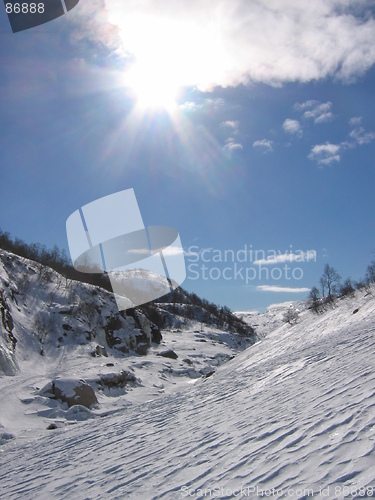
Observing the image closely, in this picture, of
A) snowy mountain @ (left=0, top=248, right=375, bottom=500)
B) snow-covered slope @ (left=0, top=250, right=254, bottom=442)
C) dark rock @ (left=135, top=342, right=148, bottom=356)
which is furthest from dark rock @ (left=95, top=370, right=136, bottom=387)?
dark rock @ (left=135, top=342, right=148, bottom=356)

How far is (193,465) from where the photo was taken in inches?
191

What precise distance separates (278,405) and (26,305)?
975 inches

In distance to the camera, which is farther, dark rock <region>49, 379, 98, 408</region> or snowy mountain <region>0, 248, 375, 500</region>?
dark rock <region>49, 379, 98, 408</region>

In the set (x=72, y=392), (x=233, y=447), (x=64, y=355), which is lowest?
(x=72, y=392)

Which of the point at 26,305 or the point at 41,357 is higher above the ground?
the point at 26,305

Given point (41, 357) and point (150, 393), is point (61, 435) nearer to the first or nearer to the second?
point (150, 393)

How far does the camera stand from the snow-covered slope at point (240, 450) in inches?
139

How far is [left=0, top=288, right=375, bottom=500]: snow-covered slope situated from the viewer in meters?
3.53

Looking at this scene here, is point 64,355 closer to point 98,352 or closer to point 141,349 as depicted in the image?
point 98,352

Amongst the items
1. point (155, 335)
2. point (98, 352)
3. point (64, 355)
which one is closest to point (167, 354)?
point (155, 335)

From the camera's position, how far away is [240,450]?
4777 mm

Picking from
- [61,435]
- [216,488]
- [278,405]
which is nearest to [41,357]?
[61,435]

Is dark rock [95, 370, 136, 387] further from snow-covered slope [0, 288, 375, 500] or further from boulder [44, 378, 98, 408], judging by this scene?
snow-covered slope [0, 288, 375, 500]

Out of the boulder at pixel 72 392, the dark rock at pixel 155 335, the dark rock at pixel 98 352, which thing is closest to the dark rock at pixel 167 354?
the dark rock at pixel 155 335
